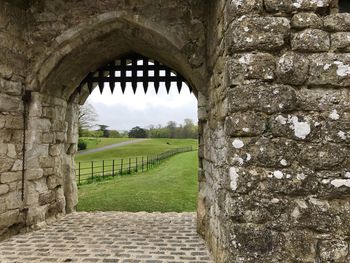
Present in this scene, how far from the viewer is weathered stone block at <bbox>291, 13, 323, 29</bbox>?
8.72 feet

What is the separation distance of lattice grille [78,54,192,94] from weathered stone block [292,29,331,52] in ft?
11.5

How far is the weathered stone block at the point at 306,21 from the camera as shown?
2.66 meters

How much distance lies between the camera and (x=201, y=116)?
4.94 m

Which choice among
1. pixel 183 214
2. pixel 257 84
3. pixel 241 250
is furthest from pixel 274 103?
pixel 183 214

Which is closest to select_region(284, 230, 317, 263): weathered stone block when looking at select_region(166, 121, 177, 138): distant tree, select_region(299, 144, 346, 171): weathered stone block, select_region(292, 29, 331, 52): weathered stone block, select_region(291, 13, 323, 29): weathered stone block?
select_region(299, 144, 346, 171): weathered stone block

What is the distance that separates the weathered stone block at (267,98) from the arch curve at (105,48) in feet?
7.18

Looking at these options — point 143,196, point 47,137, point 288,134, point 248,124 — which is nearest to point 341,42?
point 288,134

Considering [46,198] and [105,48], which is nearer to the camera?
[46,198]

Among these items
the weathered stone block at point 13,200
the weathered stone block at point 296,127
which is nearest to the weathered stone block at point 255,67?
the weathered stone block at point 296,127

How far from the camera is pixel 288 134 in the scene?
2.61m

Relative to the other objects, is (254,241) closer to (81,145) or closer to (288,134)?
(288,134)

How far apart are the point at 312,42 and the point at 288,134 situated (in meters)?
0.72

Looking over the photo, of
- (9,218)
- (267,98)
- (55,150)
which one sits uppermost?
(267,98)

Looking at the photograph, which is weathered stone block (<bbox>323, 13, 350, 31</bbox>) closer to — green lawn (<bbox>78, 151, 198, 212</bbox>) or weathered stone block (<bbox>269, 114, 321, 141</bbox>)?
weathered stone block (<bbox>269, 114, 321, 141</bbox>)
